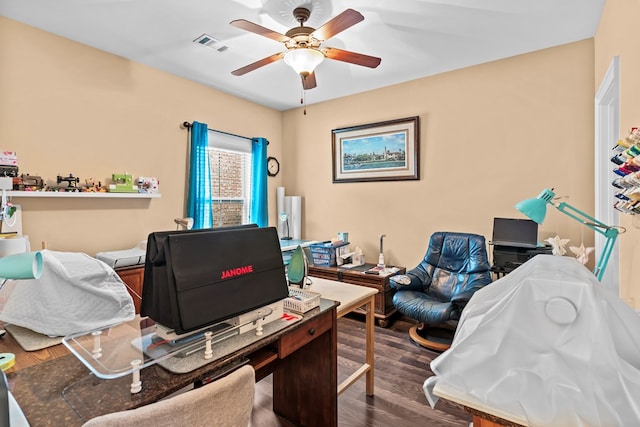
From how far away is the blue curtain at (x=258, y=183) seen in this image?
4387 millimetres

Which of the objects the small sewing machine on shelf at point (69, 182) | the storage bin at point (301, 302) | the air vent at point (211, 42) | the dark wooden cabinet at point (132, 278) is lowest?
the dark wooden cabinet at point (132, 278)

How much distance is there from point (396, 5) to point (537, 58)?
1694 mm

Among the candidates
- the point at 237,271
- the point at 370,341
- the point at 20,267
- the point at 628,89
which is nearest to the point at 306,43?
the point at 237,271

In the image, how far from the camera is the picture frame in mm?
3742

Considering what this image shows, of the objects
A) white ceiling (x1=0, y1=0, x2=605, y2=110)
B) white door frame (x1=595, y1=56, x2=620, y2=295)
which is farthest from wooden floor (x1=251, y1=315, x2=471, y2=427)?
white ceiling (x1=0, y1=0, x2=605, y2=110)

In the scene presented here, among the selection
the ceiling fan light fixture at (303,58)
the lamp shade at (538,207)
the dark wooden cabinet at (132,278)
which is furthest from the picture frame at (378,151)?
the dark wooden cabinet at (132,278)

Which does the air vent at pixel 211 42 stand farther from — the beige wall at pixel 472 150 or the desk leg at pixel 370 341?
the desk leg at pixel 370 341

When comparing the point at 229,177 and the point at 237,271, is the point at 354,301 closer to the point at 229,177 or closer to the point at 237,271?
the point at 237,271

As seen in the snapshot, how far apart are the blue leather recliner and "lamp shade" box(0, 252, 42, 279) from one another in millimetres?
2654

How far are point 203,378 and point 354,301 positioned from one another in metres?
Answer: 1.06

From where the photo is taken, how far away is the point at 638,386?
0.71 meters

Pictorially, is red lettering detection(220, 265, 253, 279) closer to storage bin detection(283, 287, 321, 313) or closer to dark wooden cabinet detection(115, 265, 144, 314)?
storage bin detection(283, 287, 321, 313)

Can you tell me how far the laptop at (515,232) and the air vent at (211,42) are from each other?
10.0ft

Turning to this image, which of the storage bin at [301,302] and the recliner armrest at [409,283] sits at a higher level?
the storage bin at [301,302]
